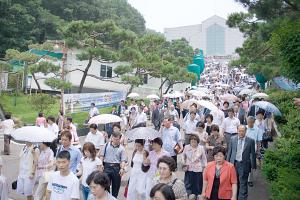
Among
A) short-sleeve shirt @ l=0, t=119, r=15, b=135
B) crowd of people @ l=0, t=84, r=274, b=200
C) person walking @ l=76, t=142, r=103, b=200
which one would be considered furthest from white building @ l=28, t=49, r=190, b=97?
person walking @ l=76, t=142, r=103, b=200

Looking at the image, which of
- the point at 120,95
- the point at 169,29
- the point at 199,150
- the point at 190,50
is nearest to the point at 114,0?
the point at 190,50

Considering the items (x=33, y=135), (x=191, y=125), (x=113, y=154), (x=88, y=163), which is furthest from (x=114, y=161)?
(x=191, y=125)

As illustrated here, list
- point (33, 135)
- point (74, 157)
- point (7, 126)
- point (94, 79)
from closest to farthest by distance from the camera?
1. point (74, 157)
2. point (33, 135)
3. point (7, 126)
4. point (94, 79)

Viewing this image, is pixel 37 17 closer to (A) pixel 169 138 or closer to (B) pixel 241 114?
(B) pixel 241 114

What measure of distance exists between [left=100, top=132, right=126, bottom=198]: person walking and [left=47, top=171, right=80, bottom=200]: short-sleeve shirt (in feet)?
6.95

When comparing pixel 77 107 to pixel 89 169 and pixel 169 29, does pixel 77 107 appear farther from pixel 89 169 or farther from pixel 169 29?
pixel 169 29

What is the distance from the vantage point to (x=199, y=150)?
7344 mm

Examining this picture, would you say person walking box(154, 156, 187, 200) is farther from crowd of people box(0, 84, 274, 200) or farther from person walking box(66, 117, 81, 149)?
person walking box(66, 117, 81, 149)

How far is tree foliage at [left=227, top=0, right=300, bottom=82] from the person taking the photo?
6.79 m

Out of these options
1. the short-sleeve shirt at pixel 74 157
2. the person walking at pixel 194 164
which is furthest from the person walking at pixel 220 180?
the short-sleeve shirt at pixel 74 157

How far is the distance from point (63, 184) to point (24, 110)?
20.1m

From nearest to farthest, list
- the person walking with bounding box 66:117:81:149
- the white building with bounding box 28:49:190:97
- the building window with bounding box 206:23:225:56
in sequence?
1. the person walking with bounding box 66:117:81:149
2. the white building with bounding box 28:49:190:97
3. the building window with bounding box 206:23:225:56

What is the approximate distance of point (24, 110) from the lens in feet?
78.9

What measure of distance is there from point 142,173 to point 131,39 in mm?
16652
